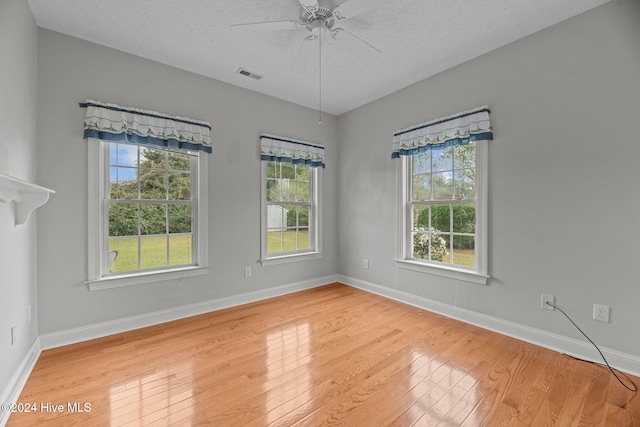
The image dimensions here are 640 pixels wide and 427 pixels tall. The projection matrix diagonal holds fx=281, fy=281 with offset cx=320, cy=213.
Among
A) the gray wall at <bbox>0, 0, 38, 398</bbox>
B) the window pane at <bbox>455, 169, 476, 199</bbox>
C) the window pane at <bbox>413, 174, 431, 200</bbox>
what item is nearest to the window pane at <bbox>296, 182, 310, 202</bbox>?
the window pane at <bbox>413, 174, 431, 200</bbox>

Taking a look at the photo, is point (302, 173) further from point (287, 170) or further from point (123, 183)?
point (123, 183)

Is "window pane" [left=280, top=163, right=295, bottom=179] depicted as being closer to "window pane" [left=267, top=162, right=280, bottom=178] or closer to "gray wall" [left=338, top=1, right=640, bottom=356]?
"window pane" [left=267, top=162, right=280, bottom=178]

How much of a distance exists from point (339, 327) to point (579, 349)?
1.97m

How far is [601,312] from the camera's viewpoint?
2166mm

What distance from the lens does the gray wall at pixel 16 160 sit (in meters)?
1.67

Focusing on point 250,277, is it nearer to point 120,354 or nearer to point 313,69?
point 120,354

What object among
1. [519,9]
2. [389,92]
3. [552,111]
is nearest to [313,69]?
[389,92]

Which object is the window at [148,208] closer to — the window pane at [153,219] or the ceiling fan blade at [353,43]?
the window pane at [153,219]

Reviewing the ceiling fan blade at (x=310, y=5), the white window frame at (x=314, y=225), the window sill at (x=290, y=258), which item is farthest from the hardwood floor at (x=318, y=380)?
the ceiling fan blade at (x=310, y=5)

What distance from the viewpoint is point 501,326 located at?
269cm

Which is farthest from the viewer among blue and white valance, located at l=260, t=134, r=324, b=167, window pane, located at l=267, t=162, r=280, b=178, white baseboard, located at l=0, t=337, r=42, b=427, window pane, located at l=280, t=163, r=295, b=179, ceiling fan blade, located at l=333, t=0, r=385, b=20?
window pane, located at l=280, t=163, r=295, b=179

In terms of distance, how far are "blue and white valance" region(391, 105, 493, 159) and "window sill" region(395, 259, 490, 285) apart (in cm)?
134

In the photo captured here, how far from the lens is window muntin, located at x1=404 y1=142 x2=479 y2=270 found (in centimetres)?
301

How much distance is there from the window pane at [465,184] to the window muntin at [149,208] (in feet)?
9.65
